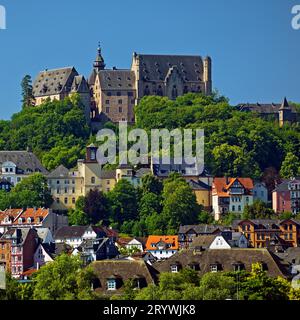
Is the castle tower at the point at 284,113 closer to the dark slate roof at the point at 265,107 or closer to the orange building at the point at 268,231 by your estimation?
the dark slate roof at the point at 265,107

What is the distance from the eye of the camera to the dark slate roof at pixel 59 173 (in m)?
83.1

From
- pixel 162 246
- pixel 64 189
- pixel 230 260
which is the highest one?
pixel 64 189

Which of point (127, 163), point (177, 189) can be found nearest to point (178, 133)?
point (127, 163)

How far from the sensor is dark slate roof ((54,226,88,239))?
238 ft

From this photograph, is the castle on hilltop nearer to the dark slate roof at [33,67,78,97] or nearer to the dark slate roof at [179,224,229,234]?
the dark slate roof at [33,67,78,97]

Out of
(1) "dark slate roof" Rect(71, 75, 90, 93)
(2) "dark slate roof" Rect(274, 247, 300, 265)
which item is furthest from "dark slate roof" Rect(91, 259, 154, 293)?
(1) "dark slate roof" Rect(71, 75, 90, 93)

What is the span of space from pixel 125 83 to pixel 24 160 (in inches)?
585

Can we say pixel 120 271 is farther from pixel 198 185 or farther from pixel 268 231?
pixel 198 185

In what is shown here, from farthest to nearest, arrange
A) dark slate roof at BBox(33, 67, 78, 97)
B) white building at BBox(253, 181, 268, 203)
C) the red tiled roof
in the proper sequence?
dark slate roof at BBox(33, 67, 78, 97)
white building at BBox(253, 181, 268, 203)
the red tiled roof

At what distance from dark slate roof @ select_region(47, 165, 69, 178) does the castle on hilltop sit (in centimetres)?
1309

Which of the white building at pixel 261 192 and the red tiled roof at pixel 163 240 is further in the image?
the white building at pixel 261 192

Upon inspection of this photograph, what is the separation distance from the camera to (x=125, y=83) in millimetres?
99188

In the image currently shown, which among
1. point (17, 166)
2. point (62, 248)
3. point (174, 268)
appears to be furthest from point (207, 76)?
point (174, 268)

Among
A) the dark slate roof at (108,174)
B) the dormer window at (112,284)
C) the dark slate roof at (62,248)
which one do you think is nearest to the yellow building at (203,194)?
the dark slate roof at (108,174)
